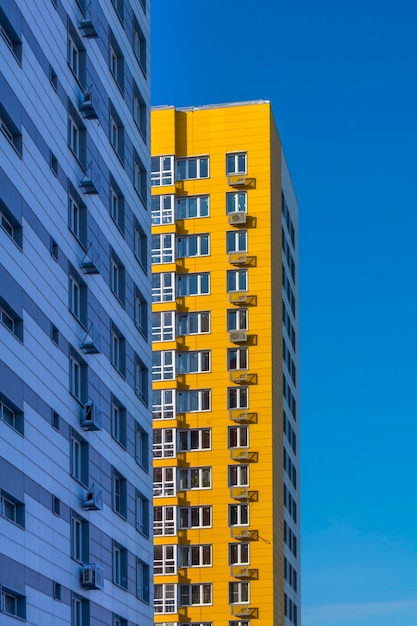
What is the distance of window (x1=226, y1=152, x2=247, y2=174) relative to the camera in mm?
95312

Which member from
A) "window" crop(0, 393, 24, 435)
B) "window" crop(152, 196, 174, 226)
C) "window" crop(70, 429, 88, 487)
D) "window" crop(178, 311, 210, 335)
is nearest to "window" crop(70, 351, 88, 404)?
"window" crop(70, 429, 88, 487)

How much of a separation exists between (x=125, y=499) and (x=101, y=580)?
26.4ft

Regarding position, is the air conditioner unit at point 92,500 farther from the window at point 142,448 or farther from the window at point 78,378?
the window at point 142,448

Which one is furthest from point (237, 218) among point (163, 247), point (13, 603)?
point (13, 603)

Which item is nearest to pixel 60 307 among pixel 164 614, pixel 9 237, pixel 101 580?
pixel 9 237

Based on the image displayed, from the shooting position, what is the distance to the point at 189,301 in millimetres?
93812

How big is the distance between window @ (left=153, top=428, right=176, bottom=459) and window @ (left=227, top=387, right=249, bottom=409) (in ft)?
15.1

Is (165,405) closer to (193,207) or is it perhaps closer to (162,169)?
(193,207)

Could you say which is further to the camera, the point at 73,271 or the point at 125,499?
the point at 125,499

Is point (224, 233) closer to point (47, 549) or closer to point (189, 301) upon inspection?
point (189, 301)

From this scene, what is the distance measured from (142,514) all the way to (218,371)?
31.8 meters

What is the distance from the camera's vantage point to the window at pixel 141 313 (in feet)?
206

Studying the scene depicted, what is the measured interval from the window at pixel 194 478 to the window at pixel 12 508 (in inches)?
1954

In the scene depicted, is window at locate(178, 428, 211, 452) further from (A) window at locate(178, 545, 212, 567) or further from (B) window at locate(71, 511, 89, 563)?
(B) window at locate(71, 511, 89, 563)
